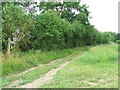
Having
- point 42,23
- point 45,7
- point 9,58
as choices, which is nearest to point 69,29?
point 42,23

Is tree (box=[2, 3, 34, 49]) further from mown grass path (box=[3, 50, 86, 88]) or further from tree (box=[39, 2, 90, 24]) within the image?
tree (box=[39, 2, 90, 24])

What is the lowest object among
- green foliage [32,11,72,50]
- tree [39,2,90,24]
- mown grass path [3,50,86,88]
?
mown grass path [3,50,86,88]

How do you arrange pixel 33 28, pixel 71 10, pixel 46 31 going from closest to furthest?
pixel 33 28 → pixel 46 31 → pixel 71 10

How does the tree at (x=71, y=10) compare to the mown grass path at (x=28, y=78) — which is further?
the tree at (x=71, y=10)

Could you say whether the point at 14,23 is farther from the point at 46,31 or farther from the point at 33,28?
the point at 46,31

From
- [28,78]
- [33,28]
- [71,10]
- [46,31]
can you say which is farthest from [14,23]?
[71,10]

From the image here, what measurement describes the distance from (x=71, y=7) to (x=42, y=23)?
9387mm

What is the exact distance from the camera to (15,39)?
8180 millimetres

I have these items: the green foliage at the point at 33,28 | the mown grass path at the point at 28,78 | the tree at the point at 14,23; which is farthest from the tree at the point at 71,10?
the mown grass path at the point at 28,78

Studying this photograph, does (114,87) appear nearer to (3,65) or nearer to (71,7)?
(3,65)

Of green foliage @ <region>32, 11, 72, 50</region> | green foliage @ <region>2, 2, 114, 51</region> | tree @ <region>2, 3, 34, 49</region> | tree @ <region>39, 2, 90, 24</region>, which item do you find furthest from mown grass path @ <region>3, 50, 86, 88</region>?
tree @ <region>39, 2, 90, 24</region>

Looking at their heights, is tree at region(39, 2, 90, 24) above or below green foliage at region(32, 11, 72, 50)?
above

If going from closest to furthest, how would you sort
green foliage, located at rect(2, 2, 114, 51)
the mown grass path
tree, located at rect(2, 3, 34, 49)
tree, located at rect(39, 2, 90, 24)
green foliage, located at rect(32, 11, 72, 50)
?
the mown grass path → tree, located at rect(2, 3, 34, 49) → green foliage, located at rect(2, 2, 114, 51) → green foliage, located at rect(32, 11, 72, 50) → tree, located at rect(39, 2, 90, 24)

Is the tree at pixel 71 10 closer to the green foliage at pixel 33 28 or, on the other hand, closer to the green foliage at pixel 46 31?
the green foliage at pixel 33 28
